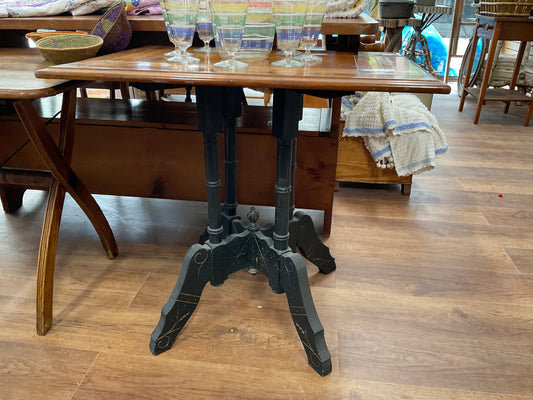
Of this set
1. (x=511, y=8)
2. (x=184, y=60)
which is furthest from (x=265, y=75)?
(x=511, y=8)

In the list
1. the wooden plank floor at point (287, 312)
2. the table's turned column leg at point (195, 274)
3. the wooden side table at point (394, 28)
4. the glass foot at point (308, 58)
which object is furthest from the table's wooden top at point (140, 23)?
the wooden side table at point (394, 28)

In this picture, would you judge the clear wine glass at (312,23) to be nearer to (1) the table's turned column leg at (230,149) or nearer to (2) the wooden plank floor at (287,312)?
(1) the table's turned column leg at (230,149)

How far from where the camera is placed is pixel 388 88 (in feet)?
2.53

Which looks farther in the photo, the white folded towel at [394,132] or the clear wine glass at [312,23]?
the white folded towel at [394,132]

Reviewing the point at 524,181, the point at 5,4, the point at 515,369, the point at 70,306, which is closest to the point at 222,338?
the point at 70,306

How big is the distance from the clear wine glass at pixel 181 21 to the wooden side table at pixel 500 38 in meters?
2.62

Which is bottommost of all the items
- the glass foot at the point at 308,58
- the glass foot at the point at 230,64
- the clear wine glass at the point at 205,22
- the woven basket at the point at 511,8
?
the woven basket at the point at 511,8

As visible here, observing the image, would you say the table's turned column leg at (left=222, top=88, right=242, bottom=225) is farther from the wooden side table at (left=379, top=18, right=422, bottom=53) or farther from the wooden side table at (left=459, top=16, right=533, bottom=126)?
the wooden side table at (left=459, top=16, right=533, bottom=126)

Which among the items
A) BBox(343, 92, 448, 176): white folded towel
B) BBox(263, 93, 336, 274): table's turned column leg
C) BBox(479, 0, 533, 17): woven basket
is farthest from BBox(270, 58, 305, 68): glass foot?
BBox(479, 0, 533, 17): woven basket

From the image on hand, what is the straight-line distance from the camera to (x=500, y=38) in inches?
116

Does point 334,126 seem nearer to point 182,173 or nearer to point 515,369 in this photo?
point 182,173

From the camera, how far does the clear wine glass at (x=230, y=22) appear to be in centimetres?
88

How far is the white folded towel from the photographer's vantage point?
1.87 metres

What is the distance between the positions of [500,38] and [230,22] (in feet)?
8.84
